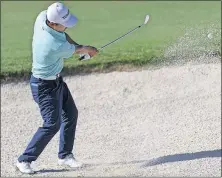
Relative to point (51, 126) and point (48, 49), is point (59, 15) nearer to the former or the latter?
point (48, 49)

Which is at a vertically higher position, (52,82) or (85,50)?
(85,50)

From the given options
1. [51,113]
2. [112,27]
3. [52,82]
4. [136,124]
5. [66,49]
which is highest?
[66,49]

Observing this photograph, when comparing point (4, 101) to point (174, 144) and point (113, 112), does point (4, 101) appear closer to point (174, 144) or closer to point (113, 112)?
point (113, 112)

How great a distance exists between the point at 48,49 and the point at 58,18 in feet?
1.07

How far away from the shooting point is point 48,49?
256 inches

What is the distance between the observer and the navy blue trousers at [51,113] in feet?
22.4

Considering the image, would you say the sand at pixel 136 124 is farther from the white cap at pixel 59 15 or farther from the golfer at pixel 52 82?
Answer: the white cap at pixel 59 15

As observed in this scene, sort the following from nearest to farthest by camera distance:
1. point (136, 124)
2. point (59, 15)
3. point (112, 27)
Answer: point (59, 15), point (136, 124), point (112, 27)

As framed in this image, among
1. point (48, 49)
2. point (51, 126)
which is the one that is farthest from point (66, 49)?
point (51, 126)

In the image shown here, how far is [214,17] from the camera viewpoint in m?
12.2

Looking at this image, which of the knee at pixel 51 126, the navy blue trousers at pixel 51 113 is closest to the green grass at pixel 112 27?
the navy blue trousers at pixel 51 113

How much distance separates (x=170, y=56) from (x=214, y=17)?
2533 mm

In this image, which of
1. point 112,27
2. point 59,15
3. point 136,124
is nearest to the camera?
point 59,15

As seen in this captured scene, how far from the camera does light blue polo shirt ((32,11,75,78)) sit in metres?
6.50
